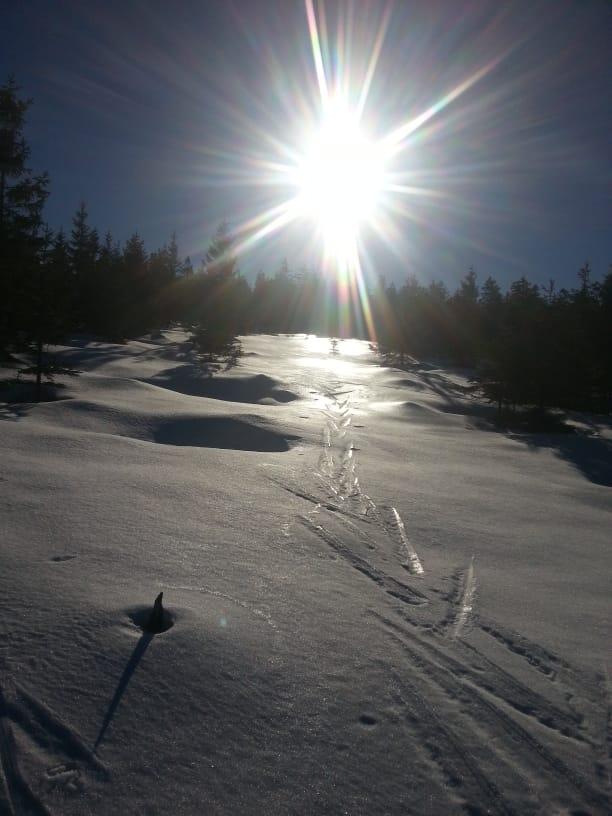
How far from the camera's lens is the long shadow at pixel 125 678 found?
2.26 metres

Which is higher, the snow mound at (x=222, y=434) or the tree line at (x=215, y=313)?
the tree line at (x=215, y=313)

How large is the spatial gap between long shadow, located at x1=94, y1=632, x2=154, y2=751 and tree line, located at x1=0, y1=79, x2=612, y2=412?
1349 cm

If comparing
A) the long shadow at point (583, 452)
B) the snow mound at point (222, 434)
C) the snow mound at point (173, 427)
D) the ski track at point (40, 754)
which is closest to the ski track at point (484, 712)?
the ski track at point (40, 754)

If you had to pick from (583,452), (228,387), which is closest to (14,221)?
(228,387)

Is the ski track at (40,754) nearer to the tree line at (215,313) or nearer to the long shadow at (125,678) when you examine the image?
the long shadow at (125,678)

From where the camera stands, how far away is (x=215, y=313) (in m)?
30.2

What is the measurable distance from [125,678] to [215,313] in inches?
1135

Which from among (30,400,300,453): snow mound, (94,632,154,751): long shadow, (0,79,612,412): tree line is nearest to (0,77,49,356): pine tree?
(0,79,612,412): tree line

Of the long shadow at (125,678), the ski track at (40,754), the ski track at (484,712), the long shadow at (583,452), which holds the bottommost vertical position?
the long shadow at (583,452)

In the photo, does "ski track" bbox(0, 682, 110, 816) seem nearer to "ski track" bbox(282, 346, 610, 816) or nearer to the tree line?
"ski track" bbox(282, 346, 610, 816)

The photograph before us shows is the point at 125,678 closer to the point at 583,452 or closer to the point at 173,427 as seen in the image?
the point at 173,427

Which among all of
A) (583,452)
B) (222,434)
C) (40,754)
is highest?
(40,754)

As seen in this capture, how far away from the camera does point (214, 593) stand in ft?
11.4

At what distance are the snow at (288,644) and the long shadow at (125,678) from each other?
0.01 meters
